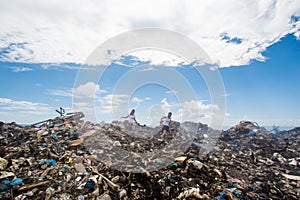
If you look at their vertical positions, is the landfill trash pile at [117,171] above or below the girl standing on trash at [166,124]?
below

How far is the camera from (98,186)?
3.73m

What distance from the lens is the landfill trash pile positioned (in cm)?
366

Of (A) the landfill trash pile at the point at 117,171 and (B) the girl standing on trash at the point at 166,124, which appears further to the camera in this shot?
(B) the girl standing on trash at the point at 166,124

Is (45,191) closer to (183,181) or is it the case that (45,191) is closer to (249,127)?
(183,181)

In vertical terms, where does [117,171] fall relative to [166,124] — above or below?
below

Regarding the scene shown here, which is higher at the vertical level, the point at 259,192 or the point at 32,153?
the point at 32,153

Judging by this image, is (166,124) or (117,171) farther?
(166,124)

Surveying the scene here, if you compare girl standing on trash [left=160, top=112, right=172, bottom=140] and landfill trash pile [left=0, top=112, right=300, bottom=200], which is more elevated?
girl standing on trash [left=160, top=112, right=172, bottom=140]

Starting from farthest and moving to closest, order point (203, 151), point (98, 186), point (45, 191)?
point (203, 151) → point (98, 186) → point (45, 191)

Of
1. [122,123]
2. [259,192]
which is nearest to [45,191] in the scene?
[259,192]

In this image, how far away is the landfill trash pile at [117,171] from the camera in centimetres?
366

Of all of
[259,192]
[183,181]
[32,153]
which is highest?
[32,153]

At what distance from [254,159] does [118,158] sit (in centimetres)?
509

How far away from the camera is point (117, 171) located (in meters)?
4.34
